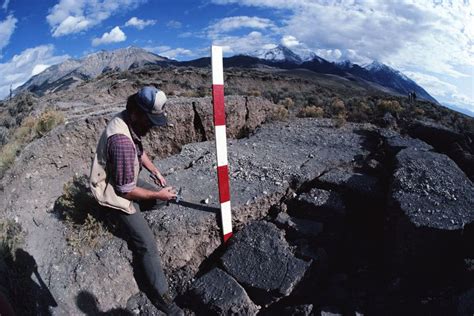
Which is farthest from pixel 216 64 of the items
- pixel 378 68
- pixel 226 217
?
pixel 378 68

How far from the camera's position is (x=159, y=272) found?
3.53 meters

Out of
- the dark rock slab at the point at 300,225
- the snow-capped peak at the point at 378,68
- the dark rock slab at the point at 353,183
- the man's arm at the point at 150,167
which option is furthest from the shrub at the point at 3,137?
the snow-capped peak at the point at 378,68

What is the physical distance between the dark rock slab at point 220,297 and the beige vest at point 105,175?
1080 millimetres

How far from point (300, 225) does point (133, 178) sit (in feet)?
6.69

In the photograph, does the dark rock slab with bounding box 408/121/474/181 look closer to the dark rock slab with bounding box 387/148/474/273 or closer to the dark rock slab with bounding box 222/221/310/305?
the dark rock slab with bounding box 387/148/474/273

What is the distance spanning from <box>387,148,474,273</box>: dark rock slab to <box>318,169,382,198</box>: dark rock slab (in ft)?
1.24

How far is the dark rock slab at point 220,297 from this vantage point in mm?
3420

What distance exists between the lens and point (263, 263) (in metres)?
3.75

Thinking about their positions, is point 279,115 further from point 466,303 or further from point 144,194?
point 466,303

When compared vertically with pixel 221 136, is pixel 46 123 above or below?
below

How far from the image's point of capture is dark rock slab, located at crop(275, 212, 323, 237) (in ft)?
13.3

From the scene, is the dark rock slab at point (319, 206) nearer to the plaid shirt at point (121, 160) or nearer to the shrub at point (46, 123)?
the plaid shirt at point (121, 160)

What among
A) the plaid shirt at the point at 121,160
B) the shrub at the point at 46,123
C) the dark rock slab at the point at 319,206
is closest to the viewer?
the plaid shirt at the point at 121,160

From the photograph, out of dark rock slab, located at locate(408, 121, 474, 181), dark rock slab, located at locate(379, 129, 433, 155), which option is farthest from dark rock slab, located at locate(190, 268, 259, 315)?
dark rock slab, located at locate(408, 121, 474, 181)
